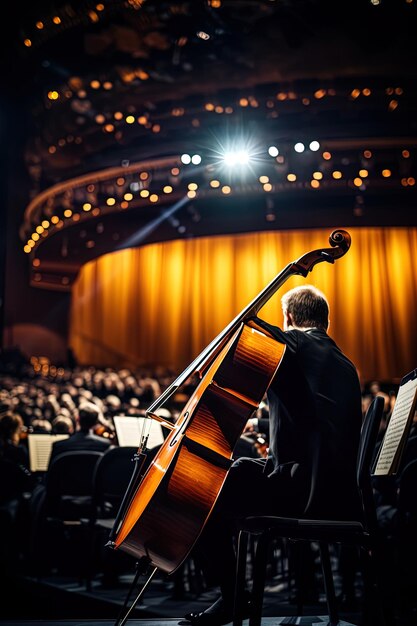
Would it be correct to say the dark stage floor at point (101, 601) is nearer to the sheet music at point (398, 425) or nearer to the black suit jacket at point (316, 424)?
the sheet music at point (398, 425)

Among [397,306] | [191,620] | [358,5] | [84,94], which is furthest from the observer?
[397,306]

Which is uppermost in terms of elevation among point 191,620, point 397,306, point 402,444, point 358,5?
point 358,5

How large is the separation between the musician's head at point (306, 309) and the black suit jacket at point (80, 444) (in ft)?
10.8

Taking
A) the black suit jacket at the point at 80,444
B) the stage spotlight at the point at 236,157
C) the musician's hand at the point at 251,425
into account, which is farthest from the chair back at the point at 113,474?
the stage spotlight at the point at 236,157

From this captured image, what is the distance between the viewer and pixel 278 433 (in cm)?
290

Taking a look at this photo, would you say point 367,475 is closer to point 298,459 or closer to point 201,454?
point 298,459

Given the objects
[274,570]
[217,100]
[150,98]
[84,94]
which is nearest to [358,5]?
[217,100]

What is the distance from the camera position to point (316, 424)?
9.25 feet

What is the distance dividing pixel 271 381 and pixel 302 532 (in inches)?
24.1

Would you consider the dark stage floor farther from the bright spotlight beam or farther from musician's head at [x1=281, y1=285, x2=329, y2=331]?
the bright spotlight beam

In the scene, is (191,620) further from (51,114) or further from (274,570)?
(51,114)

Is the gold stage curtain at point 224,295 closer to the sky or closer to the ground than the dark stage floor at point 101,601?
closer to the sky

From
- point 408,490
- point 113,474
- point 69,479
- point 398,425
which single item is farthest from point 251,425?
point 69,479

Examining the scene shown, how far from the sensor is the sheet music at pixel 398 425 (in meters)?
2.86
